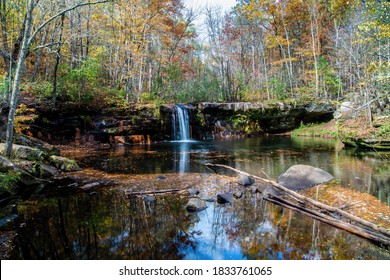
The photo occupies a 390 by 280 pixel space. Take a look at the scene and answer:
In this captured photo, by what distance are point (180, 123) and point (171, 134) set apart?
1.18 meters

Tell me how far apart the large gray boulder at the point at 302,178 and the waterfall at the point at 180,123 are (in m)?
13.4

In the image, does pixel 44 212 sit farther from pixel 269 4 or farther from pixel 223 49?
pixel 269 4

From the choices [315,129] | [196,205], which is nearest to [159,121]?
[196,205]

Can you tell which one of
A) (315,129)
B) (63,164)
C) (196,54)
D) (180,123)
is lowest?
(63,164)

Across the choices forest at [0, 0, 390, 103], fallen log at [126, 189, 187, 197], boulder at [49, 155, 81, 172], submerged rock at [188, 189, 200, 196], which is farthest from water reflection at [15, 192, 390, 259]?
forest at [0, 0, 390, 103]

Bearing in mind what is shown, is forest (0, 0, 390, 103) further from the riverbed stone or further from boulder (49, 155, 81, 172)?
the riverbed stone

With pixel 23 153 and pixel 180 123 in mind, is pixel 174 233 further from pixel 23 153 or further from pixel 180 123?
pixel 180 123

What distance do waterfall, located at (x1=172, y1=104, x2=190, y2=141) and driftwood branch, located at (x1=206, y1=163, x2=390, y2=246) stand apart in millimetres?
14427

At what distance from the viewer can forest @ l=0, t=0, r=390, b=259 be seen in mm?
3889

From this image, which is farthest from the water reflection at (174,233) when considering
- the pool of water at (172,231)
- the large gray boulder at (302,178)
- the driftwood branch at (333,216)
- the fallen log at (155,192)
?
the large gray boulder at (302,178)

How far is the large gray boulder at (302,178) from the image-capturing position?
6406 millimetres

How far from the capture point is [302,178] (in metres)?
6.64

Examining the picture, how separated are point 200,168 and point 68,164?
4.63 meters

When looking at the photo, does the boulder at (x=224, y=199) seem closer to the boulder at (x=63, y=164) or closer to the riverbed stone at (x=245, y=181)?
the riverbed stone at (x=245, y=181)
